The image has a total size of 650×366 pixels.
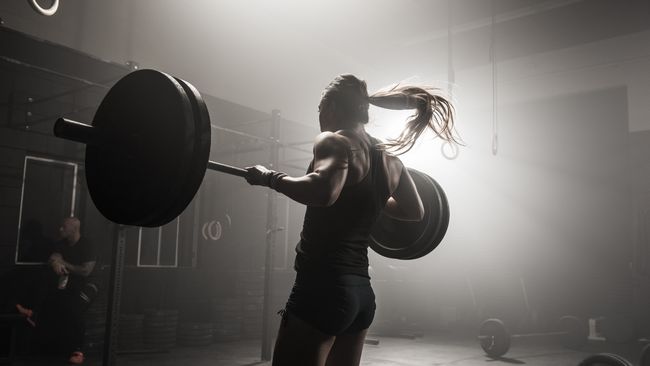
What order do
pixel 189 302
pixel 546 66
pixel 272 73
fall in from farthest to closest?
1. pixel 546 66
2. pixel 272 73
3. pixel 189 302

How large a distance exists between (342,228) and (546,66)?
24.3 ft

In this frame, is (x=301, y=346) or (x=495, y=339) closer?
(x=301, y=346)

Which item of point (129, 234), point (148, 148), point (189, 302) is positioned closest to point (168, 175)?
point (148, 148)

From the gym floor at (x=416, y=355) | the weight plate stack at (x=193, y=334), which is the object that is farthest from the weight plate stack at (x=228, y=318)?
the weight plate stack at (x=193, y=334)

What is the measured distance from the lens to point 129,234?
5500 mm

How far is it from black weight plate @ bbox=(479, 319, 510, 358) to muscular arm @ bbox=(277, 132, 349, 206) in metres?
4.28

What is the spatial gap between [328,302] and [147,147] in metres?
0.64

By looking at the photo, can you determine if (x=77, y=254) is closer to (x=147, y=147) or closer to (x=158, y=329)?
(x=158, y=329)

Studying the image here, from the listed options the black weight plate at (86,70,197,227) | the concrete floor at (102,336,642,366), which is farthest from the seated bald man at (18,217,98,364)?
the black weight plate at (86,70,197,227)

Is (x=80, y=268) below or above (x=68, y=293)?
above

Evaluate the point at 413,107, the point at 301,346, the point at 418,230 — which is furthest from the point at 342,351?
the point at 413,107

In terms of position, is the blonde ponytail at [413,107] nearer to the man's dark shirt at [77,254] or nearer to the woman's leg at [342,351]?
the woman's leg at [342,351]

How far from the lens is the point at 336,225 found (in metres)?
1.44

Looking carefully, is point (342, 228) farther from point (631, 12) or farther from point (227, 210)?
point (631, 12)
